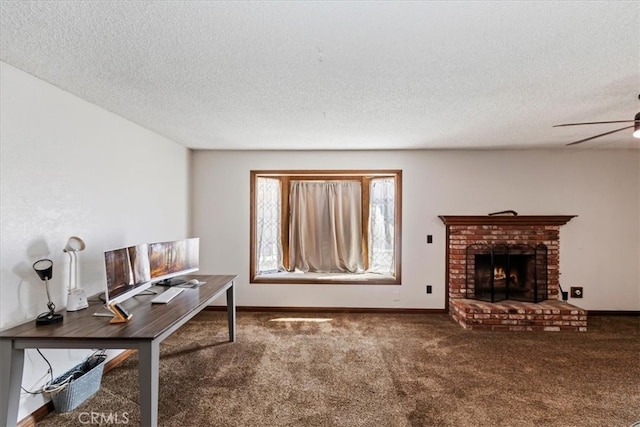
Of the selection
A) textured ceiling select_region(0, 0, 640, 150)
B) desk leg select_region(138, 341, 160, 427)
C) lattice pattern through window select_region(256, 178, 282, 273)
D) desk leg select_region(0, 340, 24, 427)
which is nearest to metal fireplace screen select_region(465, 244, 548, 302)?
textured ceiling select_region(0, 0, 640, 150)

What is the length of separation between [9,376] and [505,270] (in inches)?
194

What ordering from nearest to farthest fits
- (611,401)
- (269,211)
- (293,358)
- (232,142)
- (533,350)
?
(611,401)
(293,358)
(533,350)
(232,142)
(269,211)

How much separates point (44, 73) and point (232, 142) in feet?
6.39

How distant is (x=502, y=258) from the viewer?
4.09 metres

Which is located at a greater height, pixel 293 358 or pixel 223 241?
pixel 223 241

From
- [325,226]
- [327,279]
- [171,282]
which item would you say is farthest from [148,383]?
[325,226]

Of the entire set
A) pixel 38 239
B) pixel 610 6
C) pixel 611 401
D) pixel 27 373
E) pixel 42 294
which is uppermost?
pixel 610 6

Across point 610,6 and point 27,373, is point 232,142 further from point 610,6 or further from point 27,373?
point 610,6

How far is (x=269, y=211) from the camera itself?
4.69m

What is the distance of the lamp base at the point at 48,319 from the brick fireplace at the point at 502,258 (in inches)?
159

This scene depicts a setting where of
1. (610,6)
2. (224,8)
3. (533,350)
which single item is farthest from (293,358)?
(610,6)

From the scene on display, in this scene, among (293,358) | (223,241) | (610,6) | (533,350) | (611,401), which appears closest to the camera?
(610,6)

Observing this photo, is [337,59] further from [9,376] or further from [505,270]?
[505,270]

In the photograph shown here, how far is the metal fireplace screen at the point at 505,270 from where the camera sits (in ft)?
13.3
